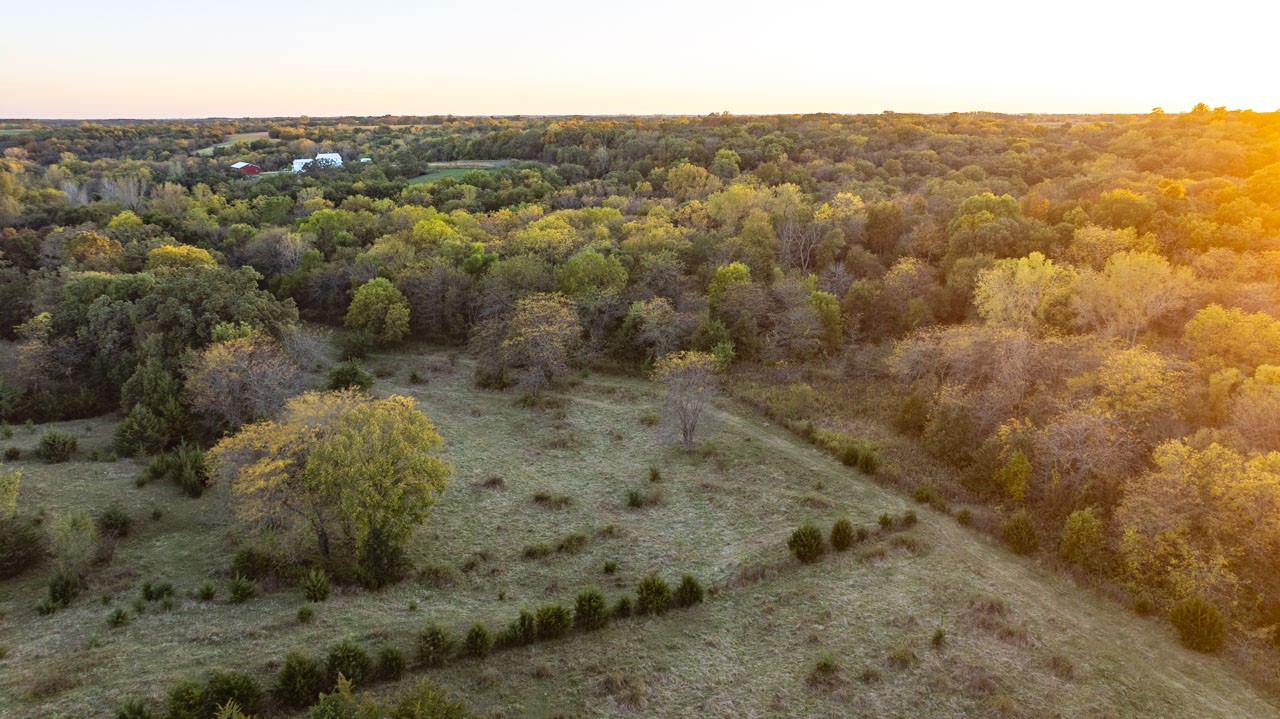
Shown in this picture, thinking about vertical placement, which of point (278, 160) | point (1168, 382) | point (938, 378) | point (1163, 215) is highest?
point (278, 160)

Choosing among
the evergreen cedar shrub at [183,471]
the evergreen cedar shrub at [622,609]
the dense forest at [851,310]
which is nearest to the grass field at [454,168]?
the dense forest at [851,310]

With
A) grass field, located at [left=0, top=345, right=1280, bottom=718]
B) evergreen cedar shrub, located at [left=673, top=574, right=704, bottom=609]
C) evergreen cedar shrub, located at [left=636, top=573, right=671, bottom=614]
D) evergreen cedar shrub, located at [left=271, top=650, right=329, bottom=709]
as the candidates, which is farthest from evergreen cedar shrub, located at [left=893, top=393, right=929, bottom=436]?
evergreen cedar shrub, located at [left=271, top=650, right=329, bottom=709]

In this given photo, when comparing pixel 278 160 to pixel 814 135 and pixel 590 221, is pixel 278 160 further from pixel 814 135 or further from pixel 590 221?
pixel 814 135

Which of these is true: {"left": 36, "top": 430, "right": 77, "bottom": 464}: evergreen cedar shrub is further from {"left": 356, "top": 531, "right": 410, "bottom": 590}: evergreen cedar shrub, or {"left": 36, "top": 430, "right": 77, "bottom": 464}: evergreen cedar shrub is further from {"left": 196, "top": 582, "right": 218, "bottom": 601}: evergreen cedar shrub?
{"left": 356, "top": 531, "right": 410, "bottom": 590}: evergreen cedar shrub

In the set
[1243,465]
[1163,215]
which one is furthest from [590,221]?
[1243,465]

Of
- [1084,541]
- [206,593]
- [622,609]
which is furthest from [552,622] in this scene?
[1084,541]

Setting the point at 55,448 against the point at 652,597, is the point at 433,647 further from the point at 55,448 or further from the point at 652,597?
the point at 55,448

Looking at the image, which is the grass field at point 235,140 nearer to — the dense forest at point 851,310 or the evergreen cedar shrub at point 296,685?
the dense forest at point 851,310
